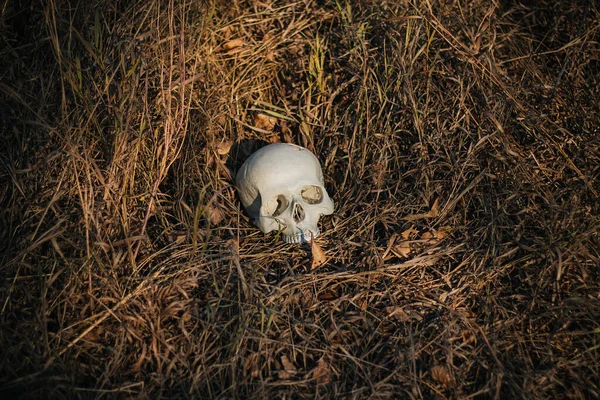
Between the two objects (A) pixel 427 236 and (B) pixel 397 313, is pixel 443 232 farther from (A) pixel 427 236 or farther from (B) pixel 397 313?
(B) pixel 397 313

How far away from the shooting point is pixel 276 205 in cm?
336

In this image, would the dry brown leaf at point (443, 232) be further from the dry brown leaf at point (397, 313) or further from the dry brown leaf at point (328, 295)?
the dry brown leaf at point (328, 295)

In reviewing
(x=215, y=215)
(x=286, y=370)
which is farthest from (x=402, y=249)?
(x=215, y=215)

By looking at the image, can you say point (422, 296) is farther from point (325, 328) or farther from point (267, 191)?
point (267, 191)

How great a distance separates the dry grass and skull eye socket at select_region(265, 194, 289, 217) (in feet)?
0.61

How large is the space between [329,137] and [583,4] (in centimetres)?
192

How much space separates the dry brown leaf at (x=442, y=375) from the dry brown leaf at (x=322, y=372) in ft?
1.51

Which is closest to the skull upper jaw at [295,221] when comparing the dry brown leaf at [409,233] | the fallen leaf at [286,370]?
the dry brown leaf at [409,233]

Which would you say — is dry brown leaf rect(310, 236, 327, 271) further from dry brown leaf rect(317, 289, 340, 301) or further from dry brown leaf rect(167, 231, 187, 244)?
dry brown leaf rect(167, 231, 187, 244)

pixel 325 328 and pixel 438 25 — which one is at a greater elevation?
pixel 438 25

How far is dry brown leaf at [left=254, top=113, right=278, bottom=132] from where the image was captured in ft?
12.5

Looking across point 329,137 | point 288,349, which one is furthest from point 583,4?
point 288,349

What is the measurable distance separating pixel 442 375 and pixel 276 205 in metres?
1.38

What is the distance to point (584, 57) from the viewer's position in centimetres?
356
